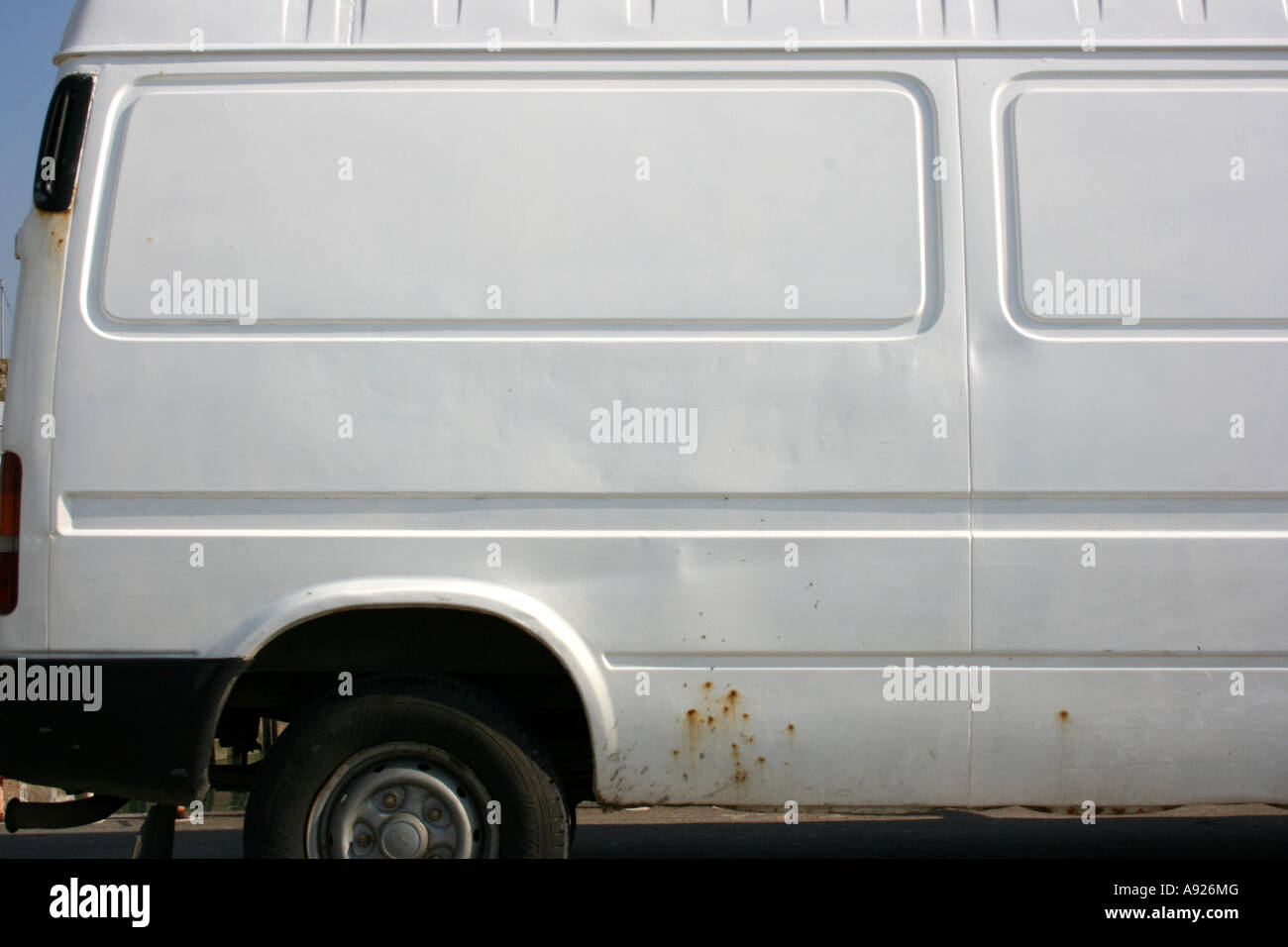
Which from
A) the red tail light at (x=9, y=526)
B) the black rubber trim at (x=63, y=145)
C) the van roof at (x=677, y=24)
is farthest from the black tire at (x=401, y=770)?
the van roof at (x=677, y=24)

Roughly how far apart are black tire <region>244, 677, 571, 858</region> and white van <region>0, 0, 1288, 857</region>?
13 mm

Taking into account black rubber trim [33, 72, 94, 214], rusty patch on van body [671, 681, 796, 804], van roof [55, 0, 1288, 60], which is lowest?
rusty patch on van body [671, 681, 796, 804]

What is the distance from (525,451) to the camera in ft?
9.25

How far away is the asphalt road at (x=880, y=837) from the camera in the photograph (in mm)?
4781

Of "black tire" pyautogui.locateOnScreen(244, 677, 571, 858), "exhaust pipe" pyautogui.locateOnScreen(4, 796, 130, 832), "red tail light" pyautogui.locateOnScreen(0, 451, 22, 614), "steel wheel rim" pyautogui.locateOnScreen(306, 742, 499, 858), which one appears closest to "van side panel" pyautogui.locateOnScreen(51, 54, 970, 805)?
"red tail light" pyautogui.locateOnScreen(0, 451, 22, 614)

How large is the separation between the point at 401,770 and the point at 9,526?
130 cm

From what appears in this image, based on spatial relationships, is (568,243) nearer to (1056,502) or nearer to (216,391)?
(216,391)

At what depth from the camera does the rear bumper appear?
2.83 meters

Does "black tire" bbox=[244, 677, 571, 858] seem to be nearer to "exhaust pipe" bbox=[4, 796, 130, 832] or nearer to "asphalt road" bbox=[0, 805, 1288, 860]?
"exhaust pipe" bbox=[4, 796, 130, 832]

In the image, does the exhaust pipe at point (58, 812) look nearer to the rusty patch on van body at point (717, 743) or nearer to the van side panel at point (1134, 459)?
the rusty patch on van body at point (717, 743)

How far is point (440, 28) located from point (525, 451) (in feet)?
4.28

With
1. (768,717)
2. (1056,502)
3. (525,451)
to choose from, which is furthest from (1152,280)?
(525,451)

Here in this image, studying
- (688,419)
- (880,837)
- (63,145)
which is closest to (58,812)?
(63,145)

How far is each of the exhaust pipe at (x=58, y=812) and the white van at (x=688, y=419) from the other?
227 millimetres
